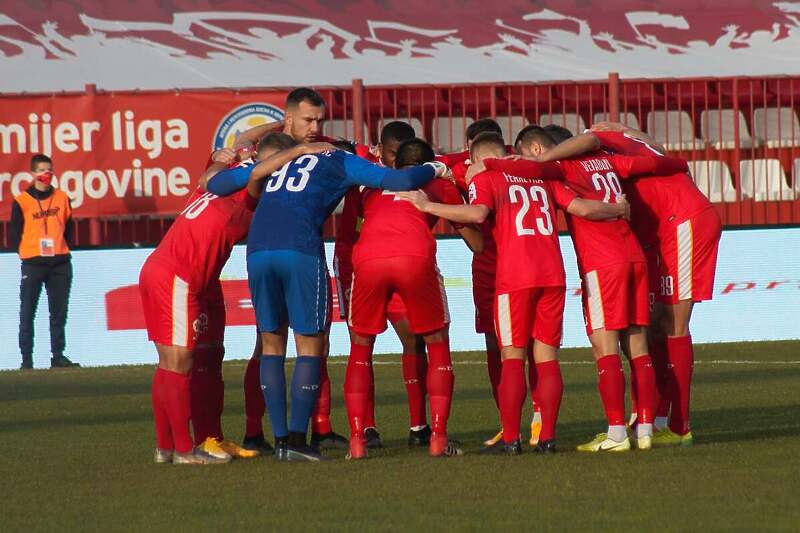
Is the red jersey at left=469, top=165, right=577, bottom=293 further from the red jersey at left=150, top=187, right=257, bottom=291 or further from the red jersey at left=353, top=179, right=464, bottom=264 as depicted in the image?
the red jersey at left=150, top=187, right=257, bottom=291

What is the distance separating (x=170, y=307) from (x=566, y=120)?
10.8 metres

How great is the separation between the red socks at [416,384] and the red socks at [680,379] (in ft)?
4.72

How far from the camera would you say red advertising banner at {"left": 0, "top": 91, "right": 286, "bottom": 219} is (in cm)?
1748

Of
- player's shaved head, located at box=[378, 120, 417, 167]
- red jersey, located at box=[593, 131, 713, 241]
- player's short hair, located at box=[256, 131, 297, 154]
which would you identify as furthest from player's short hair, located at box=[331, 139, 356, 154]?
red jersey, located at box=[593, 131, 713, 241]

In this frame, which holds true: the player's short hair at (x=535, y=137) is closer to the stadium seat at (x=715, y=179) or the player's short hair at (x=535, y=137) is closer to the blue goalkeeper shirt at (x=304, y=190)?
the blue goalkeeper shirt at (x=304, y=190)

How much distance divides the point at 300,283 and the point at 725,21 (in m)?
16.7

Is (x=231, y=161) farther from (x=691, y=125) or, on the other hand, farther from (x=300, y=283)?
(x=691, y=125)

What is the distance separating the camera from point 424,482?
7.22 m

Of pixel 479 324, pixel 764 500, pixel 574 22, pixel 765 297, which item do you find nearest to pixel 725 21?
pixel 574 22

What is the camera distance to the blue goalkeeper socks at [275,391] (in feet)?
26.8

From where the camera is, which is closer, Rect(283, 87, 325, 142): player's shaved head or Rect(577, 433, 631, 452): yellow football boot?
Rect(577, 433, 631, 452): yellow football boot

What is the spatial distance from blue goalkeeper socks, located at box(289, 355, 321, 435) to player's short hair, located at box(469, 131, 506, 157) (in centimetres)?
148

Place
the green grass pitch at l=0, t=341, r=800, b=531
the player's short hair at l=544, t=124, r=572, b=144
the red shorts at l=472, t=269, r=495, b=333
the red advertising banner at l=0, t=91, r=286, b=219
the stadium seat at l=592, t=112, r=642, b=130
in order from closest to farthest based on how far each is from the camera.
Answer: the green grass pitch at l=0, t=341, r=800, b=531
the red shorts at l=472, t=269, r=495, b=333
the player's short hair at l=544, t=124, r=572, b=144
the red advertising banner at l=0, t=91, r=286, b=219
the stadium seat at l=592, t=112, r=642, b=130

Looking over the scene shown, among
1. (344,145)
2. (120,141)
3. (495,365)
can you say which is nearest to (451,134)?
(120,141)
